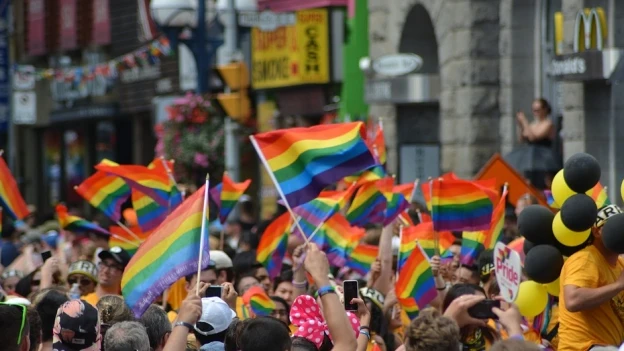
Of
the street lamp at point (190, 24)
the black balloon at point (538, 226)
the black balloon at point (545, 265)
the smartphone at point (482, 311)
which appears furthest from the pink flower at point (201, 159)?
the smartphone at point (482, 311)

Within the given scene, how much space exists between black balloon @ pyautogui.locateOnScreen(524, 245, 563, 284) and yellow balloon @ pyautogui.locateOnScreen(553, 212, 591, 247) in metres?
0.11

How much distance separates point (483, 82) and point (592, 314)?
11676mm

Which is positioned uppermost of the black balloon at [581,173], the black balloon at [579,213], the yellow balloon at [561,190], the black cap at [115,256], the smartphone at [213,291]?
the black balloon at [581,173]

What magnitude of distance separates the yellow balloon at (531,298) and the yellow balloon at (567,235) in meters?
0.42

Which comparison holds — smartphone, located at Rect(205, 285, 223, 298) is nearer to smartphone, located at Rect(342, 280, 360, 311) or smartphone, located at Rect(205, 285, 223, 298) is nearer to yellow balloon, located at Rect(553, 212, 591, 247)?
smartphone, located at Rect(342, 280, 360, 311)

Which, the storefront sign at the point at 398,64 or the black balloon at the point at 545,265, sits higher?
the storefront sign at the point at 398,64

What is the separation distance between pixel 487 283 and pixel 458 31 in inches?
416

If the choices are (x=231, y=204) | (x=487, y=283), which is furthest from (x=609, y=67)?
(x=487, y=283)

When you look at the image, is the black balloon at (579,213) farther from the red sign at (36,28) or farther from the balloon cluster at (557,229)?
the red sign at (36,28)

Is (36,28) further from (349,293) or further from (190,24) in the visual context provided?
(349,293)

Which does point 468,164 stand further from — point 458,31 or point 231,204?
point 231,204

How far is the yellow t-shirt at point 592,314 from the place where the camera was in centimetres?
820

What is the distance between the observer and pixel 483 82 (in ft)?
64.8

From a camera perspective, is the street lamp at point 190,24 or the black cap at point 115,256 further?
the street lamp at point 190,24
